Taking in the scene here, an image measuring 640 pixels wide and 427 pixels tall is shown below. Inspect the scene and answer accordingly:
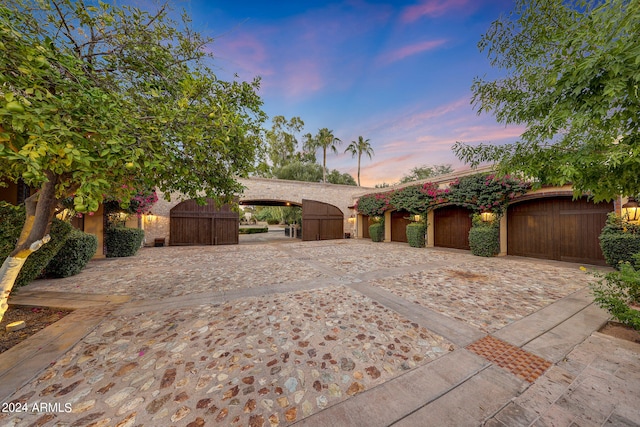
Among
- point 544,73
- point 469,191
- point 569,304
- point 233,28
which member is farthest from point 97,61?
point 469,191

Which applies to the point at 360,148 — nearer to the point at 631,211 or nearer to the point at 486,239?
the point at 486,239

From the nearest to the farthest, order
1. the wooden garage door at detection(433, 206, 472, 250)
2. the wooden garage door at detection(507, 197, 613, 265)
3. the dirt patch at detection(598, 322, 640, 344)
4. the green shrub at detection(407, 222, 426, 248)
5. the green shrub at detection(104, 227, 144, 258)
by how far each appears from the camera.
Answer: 1. the dirt patch at detection(598, 322, 640, 344)
2. the wooden garage door at detection(507, 197, 613, 265)
3. the green shrub at detection(104, 227, 144, 258)
4. the wooden garage door at detection(433, 206, 472, 250)
5. the green shrub at detection(407, 222, 426, 248)

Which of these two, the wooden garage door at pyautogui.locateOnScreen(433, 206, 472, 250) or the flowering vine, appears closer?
the flowering vine

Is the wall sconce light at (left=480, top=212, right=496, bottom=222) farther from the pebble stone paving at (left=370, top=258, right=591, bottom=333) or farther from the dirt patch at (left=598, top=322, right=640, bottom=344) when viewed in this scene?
the dirt patch at (left=598, top=322, right=640, bottom=344)

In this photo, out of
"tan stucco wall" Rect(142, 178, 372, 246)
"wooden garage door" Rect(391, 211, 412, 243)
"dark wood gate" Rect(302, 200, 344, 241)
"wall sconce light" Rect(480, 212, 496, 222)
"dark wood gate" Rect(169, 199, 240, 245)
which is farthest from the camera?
"dark wood gate" Rect(302, 200, 344, 241)

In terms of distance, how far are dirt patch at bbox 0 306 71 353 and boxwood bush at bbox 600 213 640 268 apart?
42.2 feet

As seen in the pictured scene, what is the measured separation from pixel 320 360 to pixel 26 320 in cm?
477

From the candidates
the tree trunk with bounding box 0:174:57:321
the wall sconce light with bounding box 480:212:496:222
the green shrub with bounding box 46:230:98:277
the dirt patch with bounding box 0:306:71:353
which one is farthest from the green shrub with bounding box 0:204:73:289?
the wall sconce light with bounding box 480:212:496:222

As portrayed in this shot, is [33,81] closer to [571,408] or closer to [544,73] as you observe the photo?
[544,73]

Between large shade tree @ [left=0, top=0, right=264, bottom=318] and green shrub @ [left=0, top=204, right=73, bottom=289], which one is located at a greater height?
large shade tree @ [left=0, top=0, right=264, bottom=318]

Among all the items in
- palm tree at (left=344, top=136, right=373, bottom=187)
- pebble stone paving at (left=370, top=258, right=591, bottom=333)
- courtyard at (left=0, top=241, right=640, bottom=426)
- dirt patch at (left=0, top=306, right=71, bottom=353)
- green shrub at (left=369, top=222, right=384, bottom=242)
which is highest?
palm tree at (left=344, top=136, right=373, bottom=187)

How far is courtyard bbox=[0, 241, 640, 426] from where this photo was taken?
1.84 m

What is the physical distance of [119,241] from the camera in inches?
359

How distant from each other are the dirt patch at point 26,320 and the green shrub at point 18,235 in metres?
0.91
